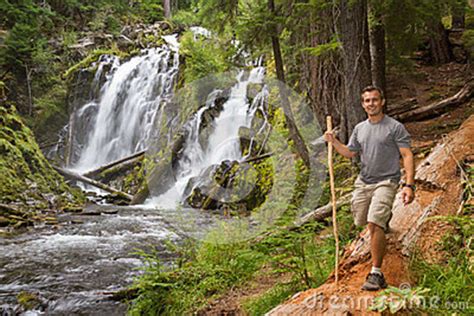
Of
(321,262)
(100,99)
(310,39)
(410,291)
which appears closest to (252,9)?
(310,39)

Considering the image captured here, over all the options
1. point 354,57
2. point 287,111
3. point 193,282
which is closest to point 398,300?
point 193,282

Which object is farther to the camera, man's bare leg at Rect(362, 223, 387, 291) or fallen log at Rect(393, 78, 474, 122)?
fallen log at Rect(393, 78, 474, 122)

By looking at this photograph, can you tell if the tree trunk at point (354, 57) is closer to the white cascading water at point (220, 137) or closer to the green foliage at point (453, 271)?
the green foliage at point (453, 271)

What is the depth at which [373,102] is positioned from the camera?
374 centimetres

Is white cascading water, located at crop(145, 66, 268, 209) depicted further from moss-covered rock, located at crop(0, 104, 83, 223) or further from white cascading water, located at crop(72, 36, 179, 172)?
moss-covered rock, located at crop(0, 104, 83, 223)

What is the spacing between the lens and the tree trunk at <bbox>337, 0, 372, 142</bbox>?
22.8 ft

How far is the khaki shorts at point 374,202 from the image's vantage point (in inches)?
141

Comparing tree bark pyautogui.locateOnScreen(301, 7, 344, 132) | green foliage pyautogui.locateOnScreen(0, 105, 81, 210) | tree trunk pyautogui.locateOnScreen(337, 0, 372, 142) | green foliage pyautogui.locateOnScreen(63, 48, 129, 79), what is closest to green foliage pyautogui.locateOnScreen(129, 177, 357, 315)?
tree trunk pyautogui.locateOnScreen(337, 0, 372, 142)

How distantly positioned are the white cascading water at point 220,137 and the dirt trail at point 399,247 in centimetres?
1081

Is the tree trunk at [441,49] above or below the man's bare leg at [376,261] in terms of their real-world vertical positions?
above

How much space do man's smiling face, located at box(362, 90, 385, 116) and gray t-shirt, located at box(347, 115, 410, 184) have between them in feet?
0.34

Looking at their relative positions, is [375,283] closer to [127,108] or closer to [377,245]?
[377,245]

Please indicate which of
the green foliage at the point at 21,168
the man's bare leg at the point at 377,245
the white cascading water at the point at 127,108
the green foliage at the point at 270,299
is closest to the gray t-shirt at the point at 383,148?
the man's bare leg at the point at 377,245

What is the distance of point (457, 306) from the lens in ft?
10.0
